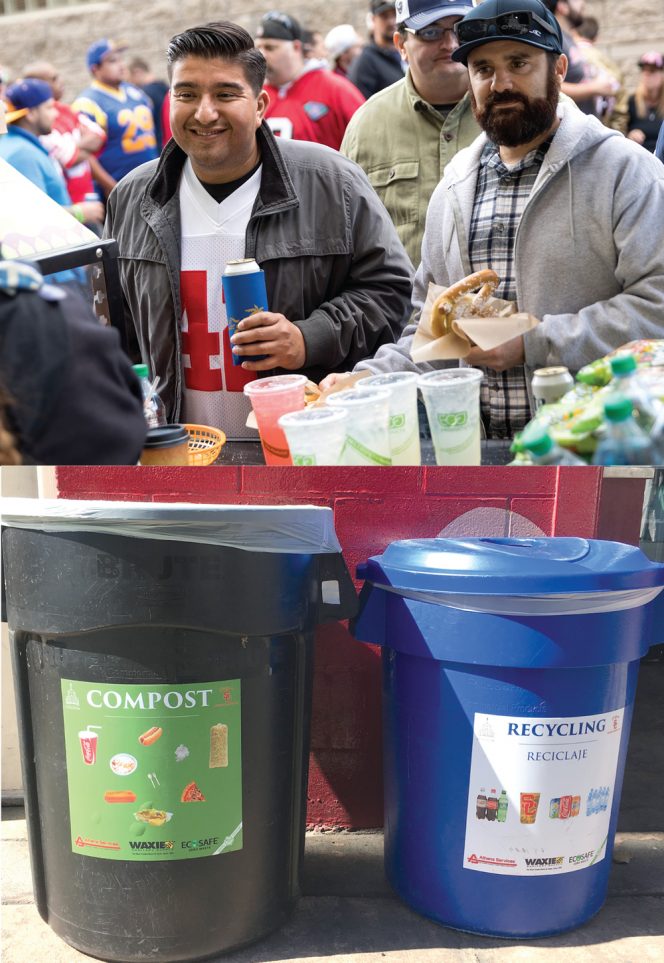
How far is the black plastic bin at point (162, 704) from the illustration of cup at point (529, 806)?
456 millimetres

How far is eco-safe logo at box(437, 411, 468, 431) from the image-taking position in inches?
67.6

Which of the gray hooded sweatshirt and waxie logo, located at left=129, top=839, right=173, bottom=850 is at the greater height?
the gray hooded sweatshirt

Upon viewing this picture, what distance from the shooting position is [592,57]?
1.69m

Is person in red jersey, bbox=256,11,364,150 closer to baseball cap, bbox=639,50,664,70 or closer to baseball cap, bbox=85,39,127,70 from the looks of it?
baseball cap, bbox=85,39,127,70

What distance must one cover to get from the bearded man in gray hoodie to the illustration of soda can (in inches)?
29.6

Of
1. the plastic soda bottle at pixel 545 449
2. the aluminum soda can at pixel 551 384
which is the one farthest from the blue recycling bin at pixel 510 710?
the aluminum soda can at pixel 551 384

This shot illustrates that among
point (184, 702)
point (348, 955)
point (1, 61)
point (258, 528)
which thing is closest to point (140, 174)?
point (1, 61)

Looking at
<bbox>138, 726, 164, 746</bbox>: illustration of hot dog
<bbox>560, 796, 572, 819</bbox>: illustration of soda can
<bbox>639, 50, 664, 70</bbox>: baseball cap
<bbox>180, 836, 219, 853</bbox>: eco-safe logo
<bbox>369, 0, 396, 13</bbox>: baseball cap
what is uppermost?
<bbox>369, 0, 396, 13</bbox>: baseball cap

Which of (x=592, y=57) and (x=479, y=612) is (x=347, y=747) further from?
(x=592, y=57)

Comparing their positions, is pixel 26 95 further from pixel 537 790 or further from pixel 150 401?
pixel 537 790

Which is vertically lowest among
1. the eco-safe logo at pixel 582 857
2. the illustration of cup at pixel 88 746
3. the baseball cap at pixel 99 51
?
the eco-safe logo at pixel 582 857

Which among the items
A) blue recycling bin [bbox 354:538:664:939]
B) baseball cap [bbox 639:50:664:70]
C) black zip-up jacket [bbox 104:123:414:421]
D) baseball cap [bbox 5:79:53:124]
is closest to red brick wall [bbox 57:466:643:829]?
blue recycling bin [bbox 354:538:664:939]

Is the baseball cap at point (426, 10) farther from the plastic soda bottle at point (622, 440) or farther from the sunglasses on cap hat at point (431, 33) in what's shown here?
the plastic soda bottle at point (622, 440)

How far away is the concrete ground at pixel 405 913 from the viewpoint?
2.10 meters
